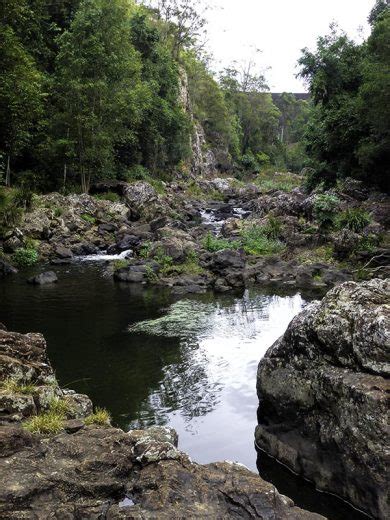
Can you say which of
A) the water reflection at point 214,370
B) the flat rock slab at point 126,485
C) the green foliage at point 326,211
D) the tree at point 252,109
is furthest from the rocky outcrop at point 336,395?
the tree at point 252,109

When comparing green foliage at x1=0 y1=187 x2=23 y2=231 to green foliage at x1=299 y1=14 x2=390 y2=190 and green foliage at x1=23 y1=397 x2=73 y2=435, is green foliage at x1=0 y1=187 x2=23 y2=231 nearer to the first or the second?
green foliage at x1=23 y1=397 x2=73 y2=435

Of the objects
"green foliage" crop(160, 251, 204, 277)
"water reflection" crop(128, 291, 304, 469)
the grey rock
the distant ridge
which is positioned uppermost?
the distant ridge

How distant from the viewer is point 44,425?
7.36 metres

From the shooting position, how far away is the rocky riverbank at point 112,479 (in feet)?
18.3

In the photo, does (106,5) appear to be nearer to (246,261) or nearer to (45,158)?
(45,158)

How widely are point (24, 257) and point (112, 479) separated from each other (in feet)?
83.4

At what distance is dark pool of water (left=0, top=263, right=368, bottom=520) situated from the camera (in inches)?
428

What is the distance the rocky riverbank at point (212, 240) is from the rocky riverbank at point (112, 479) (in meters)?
17.0

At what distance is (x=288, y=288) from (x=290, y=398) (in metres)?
15.8

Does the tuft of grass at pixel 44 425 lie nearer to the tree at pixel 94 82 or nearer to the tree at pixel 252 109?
the tree at pixel 94 82

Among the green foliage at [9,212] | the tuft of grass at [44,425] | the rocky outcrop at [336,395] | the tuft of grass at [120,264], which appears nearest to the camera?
the tuft of grass at [44,425]

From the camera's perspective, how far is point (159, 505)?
5586 millimetres

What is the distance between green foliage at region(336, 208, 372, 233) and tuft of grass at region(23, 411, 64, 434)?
25153 mm

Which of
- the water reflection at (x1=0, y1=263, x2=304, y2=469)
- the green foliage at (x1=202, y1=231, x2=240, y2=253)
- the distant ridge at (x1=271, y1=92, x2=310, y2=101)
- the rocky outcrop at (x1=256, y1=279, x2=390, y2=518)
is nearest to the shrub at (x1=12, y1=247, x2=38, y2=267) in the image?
the water reflection at (x1=0, y1=263, x2=304, y2=469)
